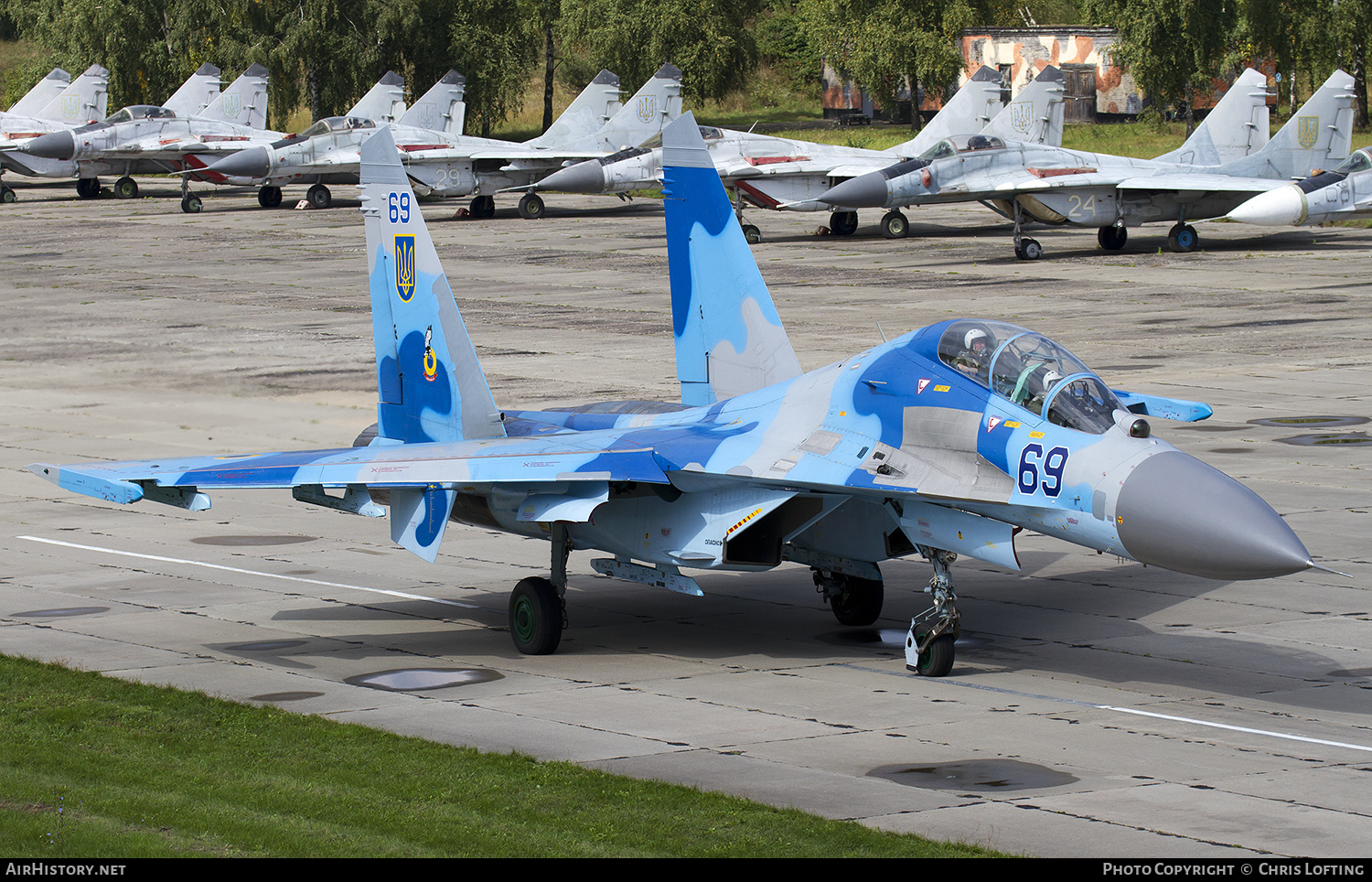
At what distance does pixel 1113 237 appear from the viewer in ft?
154

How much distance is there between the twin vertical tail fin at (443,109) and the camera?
204 ft

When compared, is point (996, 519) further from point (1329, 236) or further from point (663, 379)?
point (1329, 236)

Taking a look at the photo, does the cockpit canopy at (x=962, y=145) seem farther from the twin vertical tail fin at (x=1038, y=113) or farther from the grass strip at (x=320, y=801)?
the grass strip at (x=320, y=801)

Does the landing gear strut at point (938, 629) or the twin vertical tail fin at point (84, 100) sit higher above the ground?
the twin vertical tail fin at point (84, 100)

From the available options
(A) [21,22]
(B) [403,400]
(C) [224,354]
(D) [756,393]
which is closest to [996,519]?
(D) [756,393]

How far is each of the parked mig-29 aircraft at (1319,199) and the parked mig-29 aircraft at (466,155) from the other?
79.2 ft

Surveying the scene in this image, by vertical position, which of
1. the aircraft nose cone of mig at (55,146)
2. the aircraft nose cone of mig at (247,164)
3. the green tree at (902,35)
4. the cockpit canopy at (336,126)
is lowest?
the aircraft nose cone of mig at (247,164)

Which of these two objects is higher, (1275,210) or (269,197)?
(1275,210)

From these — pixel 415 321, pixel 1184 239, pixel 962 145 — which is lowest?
pixel 1184 239

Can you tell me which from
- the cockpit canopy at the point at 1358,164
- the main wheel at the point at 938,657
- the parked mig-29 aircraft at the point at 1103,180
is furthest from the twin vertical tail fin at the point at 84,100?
the main wheel at the point at 938,657

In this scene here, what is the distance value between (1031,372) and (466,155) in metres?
49.4

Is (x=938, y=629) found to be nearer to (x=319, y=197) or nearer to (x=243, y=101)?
(x=319, y=197)

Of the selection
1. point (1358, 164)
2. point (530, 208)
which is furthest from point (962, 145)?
point (530, 208)

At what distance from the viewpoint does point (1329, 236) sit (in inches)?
1917
